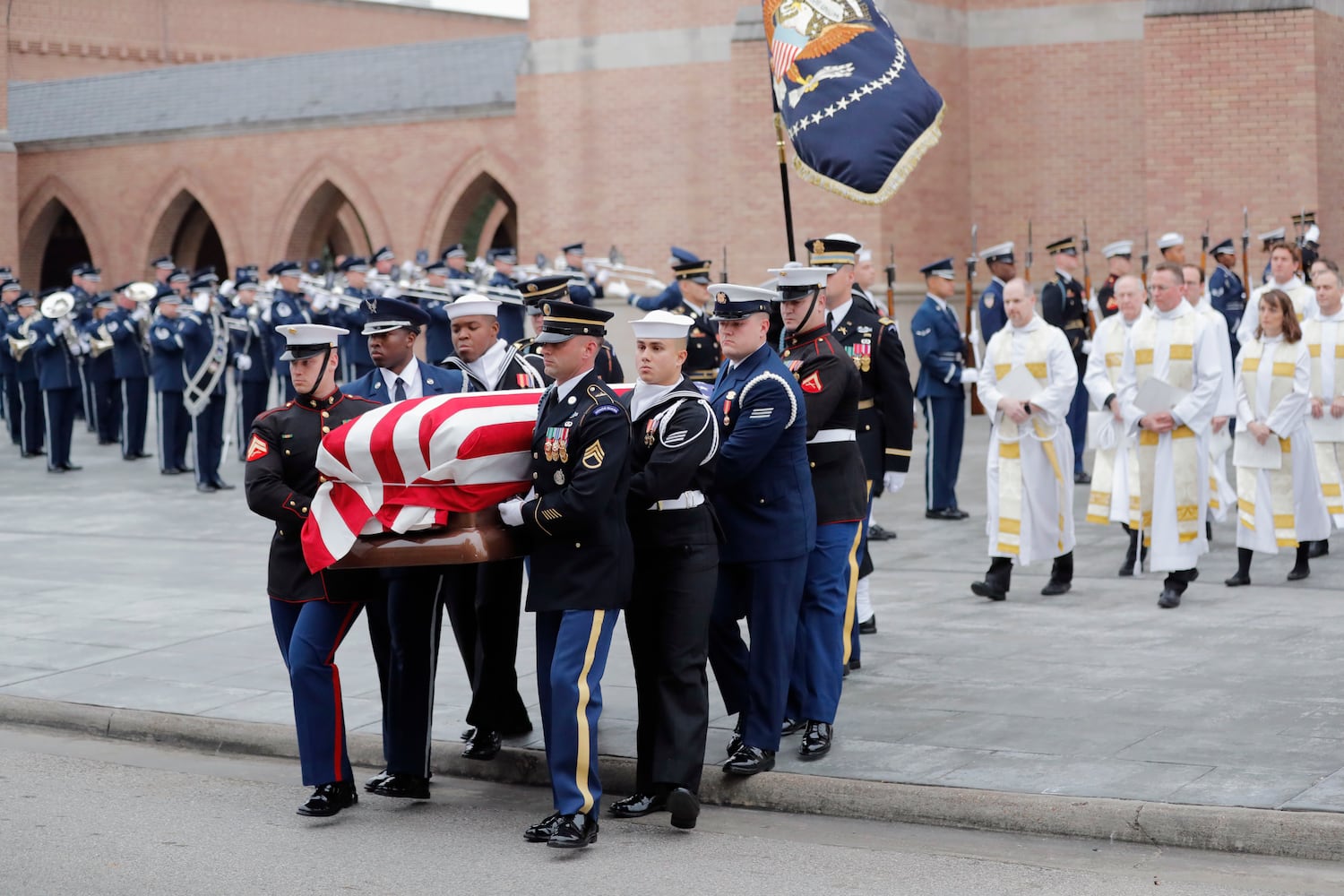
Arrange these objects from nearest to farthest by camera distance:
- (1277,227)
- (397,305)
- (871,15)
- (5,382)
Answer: (397,305) < (871,15) < (1277,227) < (5,382)

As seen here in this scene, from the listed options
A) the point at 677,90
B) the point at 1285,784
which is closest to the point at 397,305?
the point at 1285,784

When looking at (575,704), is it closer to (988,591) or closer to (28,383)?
(988,591)

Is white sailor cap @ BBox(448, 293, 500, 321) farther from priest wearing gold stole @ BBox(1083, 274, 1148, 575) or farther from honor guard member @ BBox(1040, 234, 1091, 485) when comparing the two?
honor guard member @ BBox(1040, 234, 1091, 485)

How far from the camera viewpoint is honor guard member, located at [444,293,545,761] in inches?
282

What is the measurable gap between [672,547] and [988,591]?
4.21 metres

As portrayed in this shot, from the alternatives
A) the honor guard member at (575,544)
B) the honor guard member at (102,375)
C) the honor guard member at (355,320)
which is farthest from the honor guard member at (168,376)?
the honor guard member at (575,544)

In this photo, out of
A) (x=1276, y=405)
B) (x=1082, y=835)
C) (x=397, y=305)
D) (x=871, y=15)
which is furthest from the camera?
(x=1276, y=405)

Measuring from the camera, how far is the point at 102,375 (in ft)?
71.3

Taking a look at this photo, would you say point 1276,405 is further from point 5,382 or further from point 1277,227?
point 5,382

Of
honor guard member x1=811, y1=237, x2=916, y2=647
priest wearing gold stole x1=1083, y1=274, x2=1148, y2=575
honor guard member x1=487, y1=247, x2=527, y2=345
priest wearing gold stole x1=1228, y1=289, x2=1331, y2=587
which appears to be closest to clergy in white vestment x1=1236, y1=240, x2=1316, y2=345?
priest wearing gold stole x1=1228, y1=289, x2=1331, y2=587

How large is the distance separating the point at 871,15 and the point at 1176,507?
3.27 meters

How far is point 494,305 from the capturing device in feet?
25.4

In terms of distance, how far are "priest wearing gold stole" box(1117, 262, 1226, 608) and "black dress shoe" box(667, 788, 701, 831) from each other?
4.46 meters

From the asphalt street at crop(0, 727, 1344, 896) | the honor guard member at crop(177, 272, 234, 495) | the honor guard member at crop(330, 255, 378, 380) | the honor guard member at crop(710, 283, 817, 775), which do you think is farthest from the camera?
the honor guard member at crop(330, 255, 378, 380)
